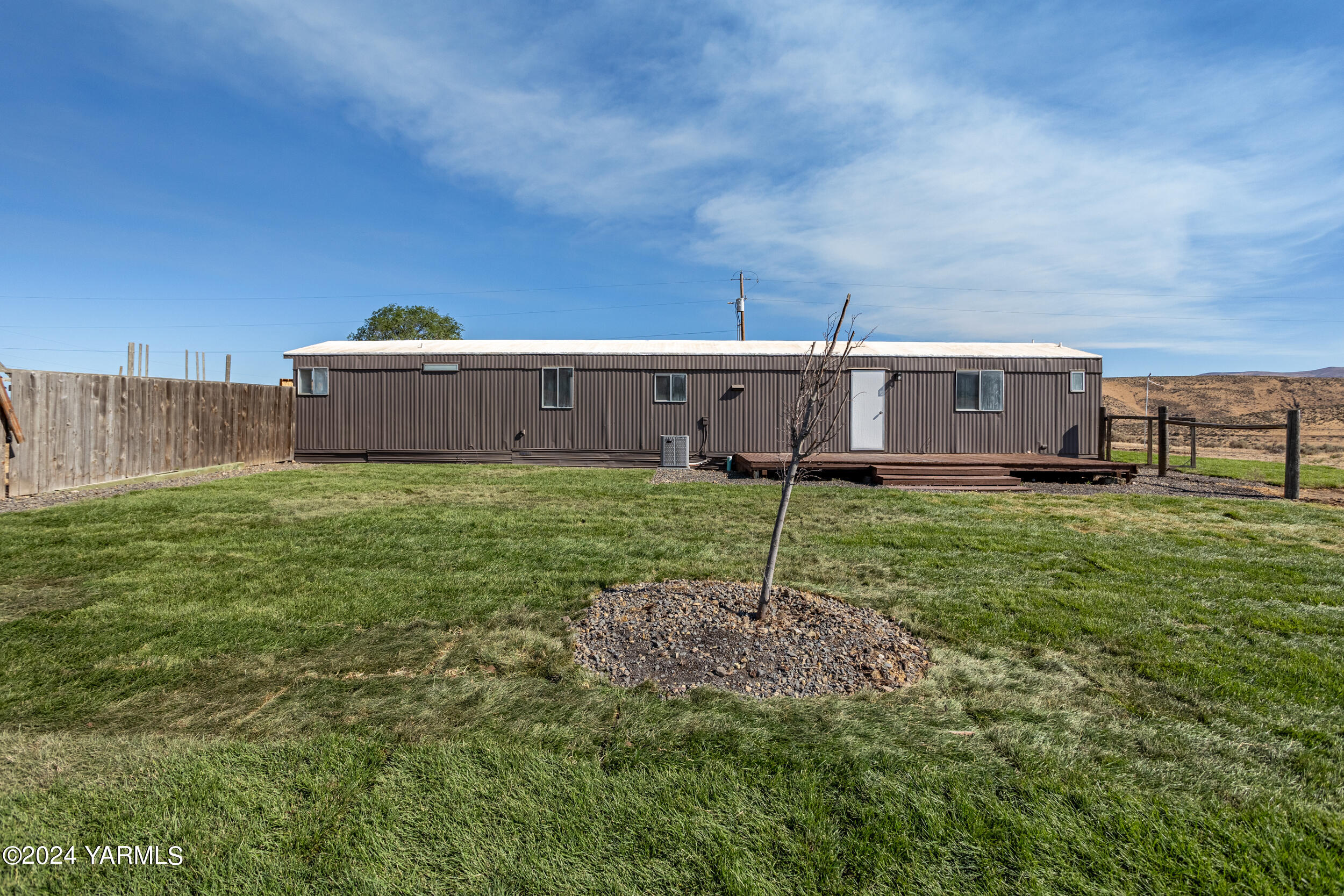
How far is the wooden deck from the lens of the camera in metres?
11.0

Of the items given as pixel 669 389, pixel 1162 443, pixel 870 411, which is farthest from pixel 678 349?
pixel 1162 443

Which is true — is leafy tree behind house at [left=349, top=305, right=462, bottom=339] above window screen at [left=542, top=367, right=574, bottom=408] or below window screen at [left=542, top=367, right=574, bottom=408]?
above

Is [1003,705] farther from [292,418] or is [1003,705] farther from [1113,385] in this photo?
[1113,385]

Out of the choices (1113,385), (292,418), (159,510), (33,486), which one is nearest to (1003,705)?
(159,510)

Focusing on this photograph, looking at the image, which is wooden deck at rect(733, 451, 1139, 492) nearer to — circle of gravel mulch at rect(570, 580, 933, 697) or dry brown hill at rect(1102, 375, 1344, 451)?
circle of gravel mulch at rect(570, 580, 933, 697)

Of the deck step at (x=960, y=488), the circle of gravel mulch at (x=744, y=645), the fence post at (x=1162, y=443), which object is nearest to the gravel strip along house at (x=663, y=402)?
the fence post at (x=1162, y=443)

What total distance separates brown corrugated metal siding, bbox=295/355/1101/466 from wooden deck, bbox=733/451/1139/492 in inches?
72.0

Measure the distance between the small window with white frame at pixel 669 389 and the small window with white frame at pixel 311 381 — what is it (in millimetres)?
8496

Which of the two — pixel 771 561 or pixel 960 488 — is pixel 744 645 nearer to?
pixel 771 561

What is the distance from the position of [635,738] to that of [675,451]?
37.4 feet

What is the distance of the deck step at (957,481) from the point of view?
1098 centimetres

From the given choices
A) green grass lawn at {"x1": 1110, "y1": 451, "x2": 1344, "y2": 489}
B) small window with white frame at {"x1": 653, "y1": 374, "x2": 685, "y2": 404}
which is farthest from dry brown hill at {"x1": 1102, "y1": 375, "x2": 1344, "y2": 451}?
small window with white frame at {"x1": 653, "y1": 374, "x2": 685, "y2": 404}

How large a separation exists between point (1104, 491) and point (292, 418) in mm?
18021

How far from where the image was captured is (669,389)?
14.6 m
